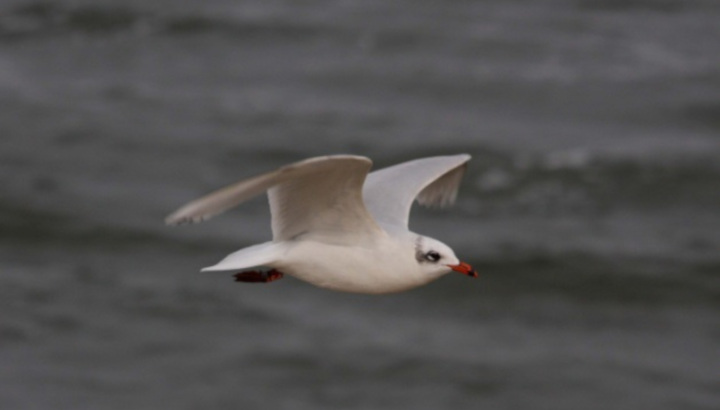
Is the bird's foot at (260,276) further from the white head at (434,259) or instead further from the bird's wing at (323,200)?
the white head at (434,259)

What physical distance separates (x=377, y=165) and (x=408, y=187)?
14766 mm

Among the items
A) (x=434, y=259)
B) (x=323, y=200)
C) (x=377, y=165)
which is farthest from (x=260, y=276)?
(x=377, y=165)

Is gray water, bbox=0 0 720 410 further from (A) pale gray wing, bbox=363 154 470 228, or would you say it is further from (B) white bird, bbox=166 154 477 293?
(B) white bird, bbox=166 154 477 293

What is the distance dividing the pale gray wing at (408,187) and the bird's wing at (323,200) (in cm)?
69

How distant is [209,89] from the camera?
92.7 feet

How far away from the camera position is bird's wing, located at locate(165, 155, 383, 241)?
7.51m

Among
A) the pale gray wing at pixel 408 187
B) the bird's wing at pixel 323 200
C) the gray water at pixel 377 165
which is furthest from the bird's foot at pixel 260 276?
the gray water at pixel 377 165

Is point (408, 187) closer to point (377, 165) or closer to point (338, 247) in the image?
point (338, 247)

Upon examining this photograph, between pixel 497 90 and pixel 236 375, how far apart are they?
8.05m

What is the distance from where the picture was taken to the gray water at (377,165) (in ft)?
68.9

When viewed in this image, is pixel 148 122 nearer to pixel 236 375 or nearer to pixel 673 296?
pixel 236 375

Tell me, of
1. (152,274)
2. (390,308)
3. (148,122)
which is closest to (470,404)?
(390,308)

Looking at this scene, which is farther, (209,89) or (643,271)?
(209,89)

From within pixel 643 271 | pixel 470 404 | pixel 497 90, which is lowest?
pixel 470 404
